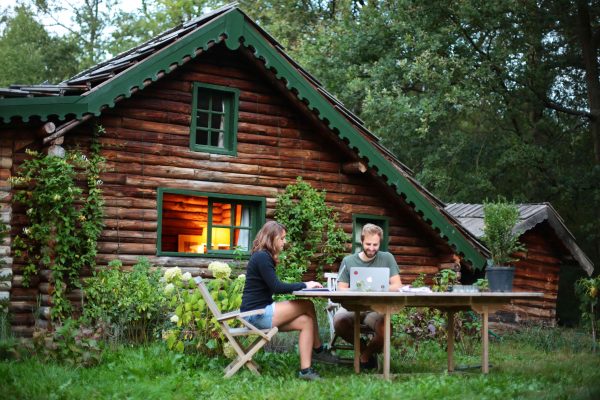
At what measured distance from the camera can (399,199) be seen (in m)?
16.0

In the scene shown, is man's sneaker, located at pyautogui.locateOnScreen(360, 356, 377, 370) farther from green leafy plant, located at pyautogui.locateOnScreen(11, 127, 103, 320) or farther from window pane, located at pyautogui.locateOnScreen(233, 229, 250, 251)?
window pane, located at pyautogui.locateOnScreen(233, 229, 250, 251)

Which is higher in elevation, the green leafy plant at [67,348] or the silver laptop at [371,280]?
the silver laptop at [371,280]

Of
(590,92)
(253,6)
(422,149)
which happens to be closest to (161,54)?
(422,149)

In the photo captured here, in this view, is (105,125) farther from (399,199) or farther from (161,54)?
(399,199)

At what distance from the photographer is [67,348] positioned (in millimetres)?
9383

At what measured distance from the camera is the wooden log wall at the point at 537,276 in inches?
762

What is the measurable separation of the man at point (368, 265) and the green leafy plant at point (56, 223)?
470cm

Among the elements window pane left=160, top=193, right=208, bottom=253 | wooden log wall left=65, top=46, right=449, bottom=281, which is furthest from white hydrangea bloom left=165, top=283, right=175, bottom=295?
window pane left=160, top=193, right=208, bottom=253

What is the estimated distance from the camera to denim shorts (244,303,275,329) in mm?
9039

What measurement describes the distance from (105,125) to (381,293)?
6730 millimetres

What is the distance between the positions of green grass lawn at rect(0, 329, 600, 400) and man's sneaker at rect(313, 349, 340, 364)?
10cm

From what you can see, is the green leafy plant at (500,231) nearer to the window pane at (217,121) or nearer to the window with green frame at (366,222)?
the window with green frame at (366,222)

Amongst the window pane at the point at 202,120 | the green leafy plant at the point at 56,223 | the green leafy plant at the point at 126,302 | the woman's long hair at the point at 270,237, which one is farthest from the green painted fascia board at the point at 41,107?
the woman's long hair at the point at 270,237

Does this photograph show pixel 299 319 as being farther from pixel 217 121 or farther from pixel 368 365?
pixel 217 121
